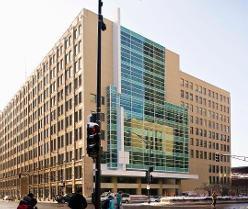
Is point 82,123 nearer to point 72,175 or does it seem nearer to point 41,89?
point 72,175

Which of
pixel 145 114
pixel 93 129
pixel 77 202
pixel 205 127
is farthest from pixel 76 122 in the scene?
pixel 77 202

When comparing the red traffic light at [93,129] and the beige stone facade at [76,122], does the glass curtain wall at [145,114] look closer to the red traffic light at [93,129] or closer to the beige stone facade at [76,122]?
the beige stone facade at [76,122]

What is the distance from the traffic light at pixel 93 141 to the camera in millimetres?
13102

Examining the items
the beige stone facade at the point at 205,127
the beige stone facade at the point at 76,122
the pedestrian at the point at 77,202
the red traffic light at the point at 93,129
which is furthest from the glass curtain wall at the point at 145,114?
the pedestrian at the point at 77,202

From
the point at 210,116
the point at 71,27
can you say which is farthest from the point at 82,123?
the point at 210,116

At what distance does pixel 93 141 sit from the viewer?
13117 millimetres

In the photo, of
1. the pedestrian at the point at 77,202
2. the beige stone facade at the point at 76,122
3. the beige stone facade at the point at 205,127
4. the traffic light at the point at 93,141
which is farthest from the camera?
the beige stone facade at the point at 205,127

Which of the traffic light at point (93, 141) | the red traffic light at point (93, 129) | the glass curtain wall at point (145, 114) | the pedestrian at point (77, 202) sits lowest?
the pedestrian at point (77, 202)

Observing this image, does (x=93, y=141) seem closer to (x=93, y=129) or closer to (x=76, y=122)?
(x=93, y=129)

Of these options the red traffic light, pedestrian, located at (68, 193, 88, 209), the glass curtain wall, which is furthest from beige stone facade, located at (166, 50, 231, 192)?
pedestrian, located at (68, 193, 88, 209)

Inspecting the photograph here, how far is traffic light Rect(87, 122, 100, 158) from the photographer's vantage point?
13102 millimetres

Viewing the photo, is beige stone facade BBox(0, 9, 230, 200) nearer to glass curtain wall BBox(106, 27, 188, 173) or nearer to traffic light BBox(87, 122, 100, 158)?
glass curtain wall BBox(106, 27, 188, 173)

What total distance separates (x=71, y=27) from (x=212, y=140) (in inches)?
2114

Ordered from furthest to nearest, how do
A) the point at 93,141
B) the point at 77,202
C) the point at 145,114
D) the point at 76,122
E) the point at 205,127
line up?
the point at 205,127 < the point at 145,114 < the point at 76,122 < the point at 93,141 < the point at 77,202
